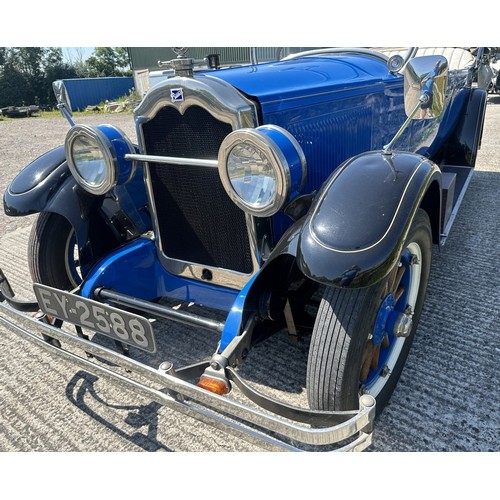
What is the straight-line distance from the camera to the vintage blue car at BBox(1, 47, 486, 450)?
1398 mm

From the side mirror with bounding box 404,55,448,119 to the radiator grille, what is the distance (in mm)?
734

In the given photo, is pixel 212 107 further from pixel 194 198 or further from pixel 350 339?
pixel 350 339

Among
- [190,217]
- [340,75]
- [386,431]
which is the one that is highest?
[340,75]

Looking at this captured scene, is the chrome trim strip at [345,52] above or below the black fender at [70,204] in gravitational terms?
above

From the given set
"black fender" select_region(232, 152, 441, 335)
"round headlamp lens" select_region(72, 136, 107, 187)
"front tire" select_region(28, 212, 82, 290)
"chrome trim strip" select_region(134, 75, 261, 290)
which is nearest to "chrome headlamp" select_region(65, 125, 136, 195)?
"round headlamp lens" select_region(72, 136, 107, 187)

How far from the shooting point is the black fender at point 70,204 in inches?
86.7

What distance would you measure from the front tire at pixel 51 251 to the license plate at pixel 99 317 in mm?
471

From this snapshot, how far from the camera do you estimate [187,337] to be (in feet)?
7.88

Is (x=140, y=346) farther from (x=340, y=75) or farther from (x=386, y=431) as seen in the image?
(x=340, y=75)

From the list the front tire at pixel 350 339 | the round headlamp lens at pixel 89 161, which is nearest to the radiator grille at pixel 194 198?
the round headlamp lens at pixel 89 161

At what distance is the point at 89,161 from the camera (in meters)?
2.09

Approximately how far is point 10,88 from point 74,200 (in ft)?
89.5

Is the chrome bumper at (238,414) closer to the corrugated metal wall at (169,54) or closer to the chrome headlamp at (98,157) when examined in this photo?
the chrome headlamp at (98,157)

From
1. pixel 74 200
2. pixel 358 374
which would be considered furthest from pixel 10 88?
pixel 358 374
